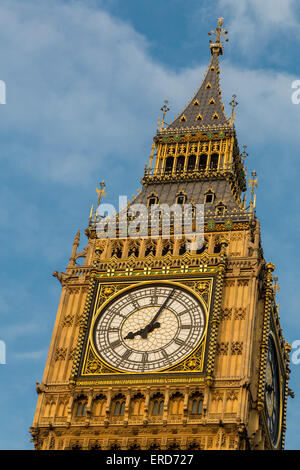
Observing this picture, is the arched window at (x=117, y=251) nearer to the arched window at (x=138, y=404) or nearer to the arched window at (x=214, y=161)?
the arched window at (x=214, y=161)

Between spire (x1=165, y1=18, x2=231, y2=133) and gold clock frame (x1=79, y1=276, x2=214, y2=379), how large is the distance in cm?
1279

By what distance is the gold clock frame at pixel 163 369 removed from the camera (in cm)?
5691

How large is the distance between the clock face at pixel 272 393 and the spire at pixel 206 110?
45.8 feet

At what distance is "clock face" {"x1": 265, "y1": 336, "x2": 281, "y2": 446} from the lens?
5944 cm

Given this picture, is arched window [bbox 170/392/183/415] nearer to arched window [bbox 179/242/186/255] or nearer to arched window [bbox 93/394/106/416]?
arched window [bbox 93/394/106/416]

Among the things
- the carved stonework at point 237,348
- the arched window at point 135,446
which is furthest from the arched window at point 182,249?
the arched window at point 135,446

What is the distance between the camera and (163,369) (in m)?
57.0

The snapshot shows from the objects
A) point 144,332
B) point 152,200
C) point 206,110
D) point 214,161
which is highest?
point 206,110

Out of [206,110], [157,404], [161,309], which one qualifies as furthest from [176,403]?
[206,110]

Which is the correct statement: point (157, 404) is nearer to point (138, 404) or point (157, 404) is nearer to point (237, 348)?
point (138, 404)

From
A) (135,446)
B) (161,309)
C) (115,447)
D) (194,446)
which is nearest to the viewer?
(194,446)

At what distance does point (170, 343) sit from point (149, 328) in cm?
121
